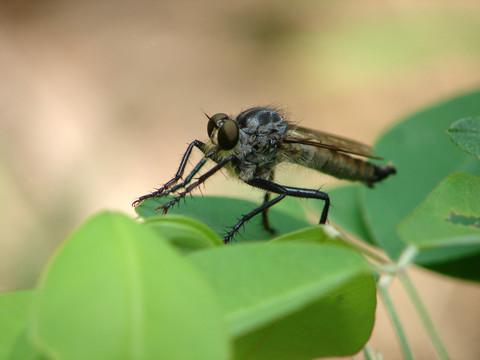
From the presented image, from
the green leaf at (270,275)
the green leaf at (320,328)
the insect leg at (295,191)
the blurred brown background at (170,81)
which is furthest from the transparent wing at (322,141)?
the blurred brown background at (170,81)

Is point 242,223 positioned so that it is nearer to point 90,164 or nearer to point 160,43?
point 90,164

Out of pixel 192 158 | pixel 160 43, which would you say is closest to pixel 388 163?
pixel 192 158

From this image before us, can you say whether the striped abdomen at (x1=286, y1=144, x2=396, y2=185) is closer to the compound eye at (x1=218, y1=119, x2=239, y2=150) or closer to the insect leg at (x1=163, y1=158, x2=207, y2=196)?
the compound eye at (x1=218, y1=119, x2=239, y2=150)

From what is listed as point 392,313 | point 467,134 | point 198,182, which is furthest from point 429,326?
point 198,182

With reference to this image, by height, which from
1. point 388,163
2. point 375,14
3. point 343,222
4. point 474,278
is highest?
point 375,14

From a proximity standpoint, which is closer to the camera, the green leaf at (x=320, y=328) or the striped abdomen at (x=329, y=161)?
the green leaf at (x=320, y=328)

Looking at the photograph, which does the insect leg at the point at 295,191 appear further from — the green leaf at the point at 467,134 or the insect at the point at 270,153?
the green leaf at the point at 467,134
